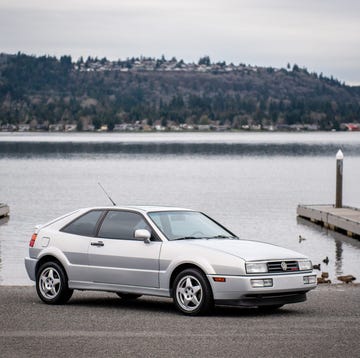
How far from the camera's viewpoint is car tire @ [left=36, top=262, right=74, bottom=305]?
14398 millimetres

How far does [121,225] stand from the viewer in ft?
46.6

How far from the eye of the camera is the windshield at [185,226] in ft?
45.4

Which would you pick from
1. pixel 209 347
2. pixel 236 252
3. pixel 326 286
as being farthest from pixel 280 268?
pixel 326 286

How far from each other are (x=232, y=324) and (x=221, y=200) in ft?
173

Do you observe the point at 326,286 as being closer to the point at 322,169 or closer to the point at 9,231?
the point at 9,231

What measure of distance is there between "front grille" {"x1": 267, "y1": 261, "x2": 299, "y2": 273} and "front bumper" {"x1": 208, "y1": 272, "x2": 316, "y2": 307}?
4.1 inches

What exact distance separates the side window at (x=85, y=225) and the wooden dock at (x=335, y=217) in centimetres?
2225

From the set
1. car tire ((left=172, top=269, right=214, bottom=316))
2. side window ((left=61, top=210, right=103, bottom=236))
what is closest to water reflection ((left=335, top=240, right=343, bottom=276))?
side window ((left=61, top=210, right=103, bottom=236))

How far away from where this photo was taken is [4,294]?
51.4 ft

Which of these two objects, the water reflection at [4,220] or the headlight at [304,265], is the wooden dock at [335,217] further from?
the headlight at [304,265]

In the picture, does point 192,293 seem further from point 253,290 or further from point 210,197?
point 210,197

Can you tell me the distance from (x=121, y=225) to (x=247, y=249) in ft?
6.62

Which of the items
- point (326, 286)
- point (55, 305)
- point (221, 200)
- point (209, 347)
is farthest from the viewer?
point (221, 200)

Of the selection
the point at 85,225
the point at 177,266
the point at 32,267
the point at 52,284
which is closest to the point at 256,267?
the point at 177,266
